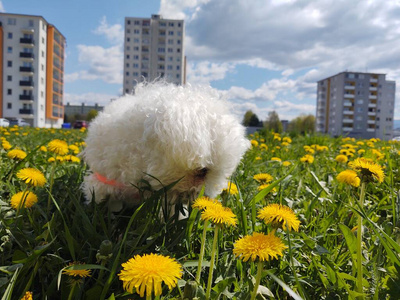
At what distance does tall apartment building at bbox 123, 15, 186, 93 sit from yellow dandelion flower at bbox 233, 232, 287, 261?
76.0 m

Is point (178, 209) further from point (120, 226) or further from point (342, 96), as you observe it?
point (342, 96)

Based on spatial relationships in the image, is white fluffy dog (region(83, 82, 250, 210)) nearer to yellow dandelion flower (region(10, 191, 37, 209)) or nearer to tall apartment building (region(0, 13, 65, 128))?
yellow dandelion flower (region(10, 191, 37, 209))

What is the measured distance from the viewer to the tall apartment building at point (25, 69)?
168 feet

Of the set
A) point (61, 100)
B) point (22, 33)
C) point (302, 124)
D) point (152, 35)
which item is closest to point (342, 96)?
point (302, 124)

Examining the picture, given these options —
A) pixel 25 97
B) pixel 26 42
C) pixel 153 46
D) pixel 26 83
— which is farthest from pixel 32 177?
pixel 153 46

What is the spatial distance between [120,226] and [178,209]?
1.23 ft

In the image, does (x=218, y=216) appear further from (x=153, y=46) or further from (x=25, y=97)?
(x=153, y=46)

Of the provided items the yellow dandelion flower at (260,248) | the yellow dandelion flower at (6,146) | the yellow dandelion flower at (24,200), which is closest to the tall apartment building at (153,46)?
the yellow dandelion flower at (6,146)

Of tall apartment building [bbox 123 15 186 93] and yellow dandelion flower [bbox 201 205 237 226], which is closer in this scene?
yellow dandelion flower [bbox 201 205 237 226]

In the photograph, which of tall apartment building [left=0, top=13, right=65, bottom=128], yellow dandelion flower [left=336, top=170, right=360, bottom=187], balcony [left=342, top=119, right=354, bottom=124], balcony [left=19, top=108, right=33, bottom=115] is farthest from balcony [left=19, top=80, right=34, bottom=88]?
balcony [left=342, top=119, right=354, bottom=124]

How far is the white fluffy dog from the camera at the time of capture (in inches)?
55.0

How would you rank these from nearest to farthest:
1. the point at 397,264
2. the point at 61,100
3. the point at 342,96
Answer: the point at 397,264 < the point at 61,100 < the point at 342,96

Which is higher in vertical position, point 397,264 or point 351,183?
point 351,183

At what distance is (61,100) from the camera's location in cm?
6219
